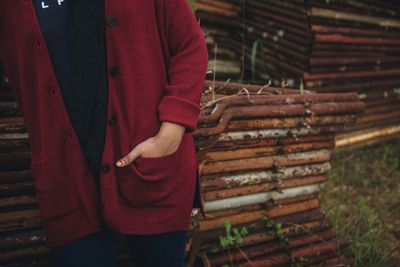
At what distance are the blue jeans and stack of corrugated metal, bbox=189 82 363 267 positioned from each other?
0.95m

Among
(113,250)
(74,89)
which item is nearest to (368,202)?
(113,250)

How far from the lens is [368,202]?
4.89 meters

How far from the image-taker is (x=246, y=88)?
3422 millimetres

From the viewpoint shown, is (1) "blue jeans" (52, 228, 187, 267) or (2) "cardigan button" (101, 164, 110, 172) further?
(1) "blue jeans" (52, 228, 187, 267)

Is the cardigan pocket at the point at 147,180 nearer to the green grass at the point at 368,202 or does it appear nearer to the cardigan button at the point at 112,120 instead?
the cardigan button at the point at 112,120

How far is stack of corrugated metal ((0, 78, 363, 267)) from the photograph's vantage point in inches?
112

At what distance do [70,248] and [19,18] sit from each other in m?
1.00

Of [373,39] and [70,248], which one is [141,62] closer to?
[70,248]

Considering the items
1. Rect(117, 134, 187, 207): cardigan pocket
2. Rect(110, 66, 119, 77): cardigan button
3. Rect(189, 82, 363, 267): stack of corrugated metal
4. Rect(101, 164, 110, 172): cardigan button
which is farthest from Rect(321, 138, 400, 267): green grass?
Rect(110, 66, 119, 77): cardigan button

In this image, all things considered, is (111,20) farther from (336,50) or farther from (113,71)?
(336,50)

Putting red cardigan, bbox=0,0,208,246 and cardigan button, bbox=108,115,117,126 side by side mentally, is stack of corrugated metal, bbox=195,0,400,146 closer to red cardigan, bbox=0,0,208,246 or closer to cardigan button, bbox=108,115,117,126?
red cardigan, bbox=0,0,208,246

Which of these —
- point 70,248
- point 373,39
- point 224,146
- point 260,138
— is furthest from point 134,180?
point 373,39

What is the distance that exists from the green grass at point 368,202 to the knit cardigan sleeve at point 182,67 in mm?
2586

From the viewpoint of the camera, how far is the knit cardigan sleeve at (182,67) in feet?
5.57
